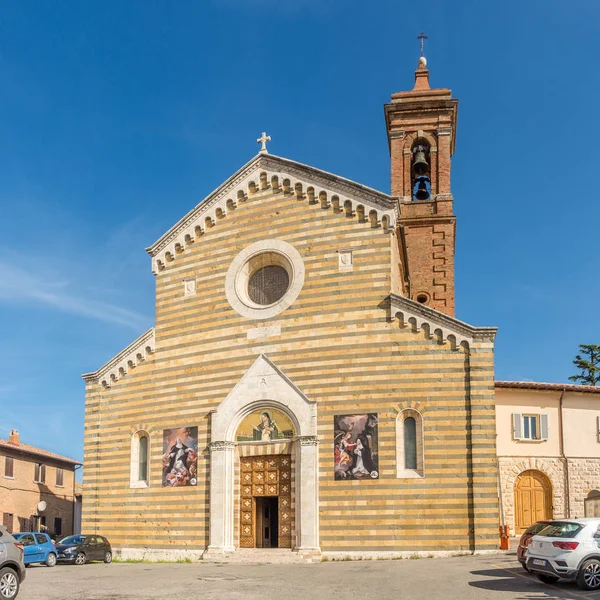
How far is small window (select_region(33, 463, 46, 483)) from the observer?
41.6 m

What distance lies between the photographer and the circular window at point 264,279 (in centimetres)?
2639

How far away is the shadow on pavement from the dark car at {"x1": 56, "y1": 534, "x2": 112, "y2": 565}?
13193mm

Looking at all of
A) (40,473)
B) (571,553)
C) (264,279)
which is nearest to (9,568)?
(571,553)

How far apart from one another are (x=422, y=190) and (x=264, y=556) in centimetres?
1781

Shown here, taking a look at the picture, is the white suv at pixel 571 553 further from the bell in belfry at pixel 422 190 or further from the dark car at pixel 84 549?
the bell in belfry at pixel 422 190

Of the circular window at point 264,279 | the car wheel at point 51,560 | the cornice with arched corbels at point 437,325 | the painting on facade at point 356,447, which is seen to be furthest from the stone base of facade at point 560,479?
the car wheel at point 51,560

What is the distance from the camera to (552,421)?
2889cm

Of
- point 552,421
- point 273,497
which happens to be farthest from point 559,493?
point 273,497

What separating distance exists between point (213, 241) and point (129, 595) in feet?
48.3

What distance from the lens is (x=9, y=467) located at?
39125 mm

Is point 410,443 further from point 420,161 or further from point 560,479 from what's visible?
point 420,161

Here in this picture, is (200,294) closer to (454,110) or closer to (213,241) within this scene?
(213,241)

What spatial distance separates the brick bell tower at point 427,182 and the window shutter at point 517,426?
19.0 feet

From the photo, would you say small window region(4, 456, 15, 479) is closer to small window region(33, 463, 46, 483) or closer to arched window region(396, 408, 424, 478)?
small window region(33, 463, 46, 483)
